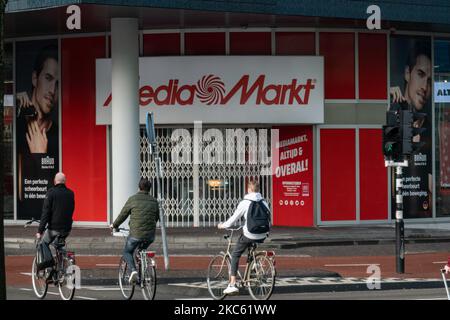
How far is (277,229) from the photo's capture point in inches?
1047

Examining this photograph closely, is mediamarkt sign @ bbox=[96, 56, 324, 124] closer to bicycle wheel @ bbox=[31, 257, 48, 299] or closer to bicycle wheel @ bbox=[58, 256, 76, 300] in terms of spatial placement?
bicycle wheel @ bbox=[31, 257, 48, 299]

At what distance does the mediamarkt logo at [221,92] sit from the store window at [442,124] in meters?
4.39

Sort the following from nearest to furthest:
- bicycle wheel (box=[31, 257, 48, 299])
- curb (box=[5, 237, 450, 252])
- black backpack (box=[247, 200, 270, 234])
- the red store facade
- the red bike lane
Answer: black backpack (box=[247, 200, 270, 234]) < bicycle wheel (box=[31, 257, 48, 299]) < the red bike lane < curb (box=[5, 237, 450, 252]) < the red store facade

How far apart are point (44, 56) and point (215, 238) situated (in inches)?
327

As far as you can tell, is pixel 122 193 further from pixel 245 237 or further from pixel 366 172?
pixel 245 237

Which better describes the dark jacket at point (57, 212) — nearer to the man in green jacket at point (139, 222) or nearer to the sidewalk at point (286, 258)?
the man in green jacket at point (139, 222)

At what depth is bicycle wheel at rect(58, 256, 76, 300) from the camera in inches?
564

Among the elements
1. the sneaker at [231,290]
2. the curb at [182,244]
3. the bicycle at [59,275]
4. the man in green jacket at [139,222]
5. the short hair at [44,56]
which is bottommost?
the curb at [182,244]

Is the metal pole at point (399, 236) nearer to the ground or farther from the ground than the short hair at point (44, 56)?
nearer to the ground

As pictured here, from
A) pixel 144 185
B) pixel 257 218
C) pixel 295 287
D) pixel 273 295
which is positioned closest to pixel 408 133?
pixel 295 287

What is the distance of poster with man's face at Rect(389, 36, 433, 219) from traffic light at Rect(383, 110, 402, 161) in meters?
9.69

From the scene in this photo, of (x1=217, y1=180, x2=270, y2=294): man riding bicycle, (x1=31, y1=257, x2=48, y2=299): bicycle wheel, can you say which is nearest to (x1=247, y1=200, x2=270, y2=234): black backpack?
(x1=217, y1=180, x2=270, y2=294): man riding bicycle

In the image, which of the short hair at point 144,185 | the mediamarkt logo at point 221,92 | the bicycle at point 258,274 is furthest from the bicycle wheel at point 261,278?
the mediamarkt logo at point 221,92

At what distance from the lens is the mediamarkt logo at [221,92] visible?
27.0 m
